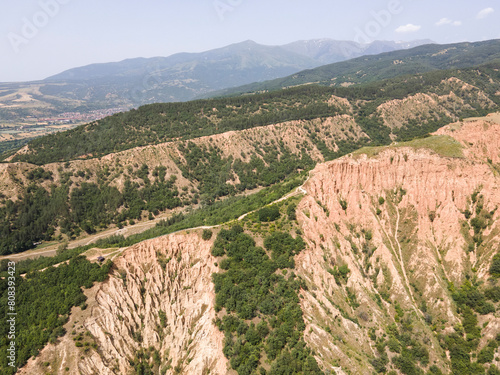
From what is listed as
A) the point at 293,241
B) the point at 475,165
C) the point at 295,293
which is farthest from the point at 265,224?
the point at 475,165

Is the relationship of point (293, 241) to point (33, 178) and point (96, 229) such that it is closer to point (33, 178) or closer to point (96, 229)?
point (96, 229)

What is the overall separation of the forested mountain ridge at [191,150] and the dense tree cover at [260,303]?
59100 mm

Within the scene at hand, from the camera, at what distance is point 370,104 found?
617ft

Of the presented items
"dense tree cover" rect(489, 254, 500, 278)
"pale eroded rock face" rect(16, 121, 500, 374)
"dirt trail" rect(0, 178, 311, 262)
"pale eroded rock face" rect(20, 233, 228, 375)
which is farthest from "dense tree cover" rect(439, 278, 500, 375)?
"pale eroded rock face" rect(20, 233, 228, 375)

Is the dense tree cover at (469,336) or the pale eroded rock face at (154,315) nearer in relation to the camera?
the pale eroded rock face at (154,315)

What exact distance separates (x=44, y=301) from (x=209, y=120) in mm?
130617

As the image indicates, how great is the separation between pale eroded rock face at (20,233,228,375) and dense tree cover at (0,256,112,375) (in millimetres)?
1680

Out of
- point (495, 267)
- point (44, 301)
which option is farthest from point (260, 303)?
point (495, 267)

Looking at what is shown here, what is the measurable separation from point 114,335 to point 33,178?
81.6 meters

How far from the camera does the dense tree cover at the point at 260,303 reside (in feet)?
138

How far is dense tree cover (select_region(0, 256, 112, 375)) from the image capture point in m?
40.9

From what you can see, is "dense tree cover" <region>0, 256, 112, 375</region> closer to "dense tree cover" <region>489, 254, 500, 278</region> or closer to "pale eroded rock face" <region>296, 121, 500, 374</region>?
"pale eroded rock face" <region>296, 121, 500, 374</region>

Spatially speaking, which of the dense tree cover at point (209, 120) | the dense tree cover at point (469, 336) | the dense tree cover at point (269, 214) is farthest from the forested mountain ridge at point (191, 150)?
the dense tree cover at point (469, 336)

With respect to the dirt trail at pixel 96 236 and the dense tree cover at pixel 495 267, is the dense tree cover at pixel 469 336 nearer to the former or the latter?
the dense tree cover at pixel 495 267
